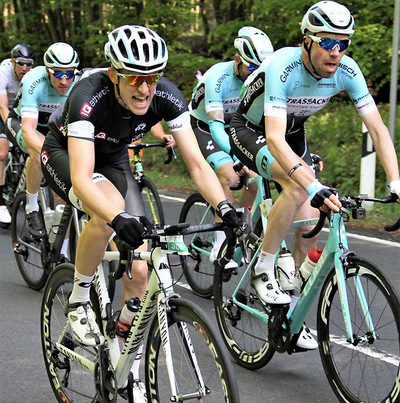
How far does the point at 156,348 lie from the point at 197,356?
287mm

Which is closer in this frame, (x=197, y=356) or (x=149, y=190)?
(x=197, y=356)

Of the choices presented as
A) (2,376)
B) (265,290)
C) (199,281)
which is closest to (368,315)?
(265,290)

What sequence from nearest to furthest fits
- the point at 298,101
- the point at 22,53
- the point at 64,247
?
the point at 298,101, the point at 64,247, the point at 22,53

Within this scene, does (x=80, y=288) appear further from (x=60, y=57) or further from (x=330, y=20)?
(x=60, y=57)

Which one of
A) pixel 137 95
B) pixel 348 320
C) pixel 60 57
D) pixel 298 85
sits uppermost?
pixel 137 95

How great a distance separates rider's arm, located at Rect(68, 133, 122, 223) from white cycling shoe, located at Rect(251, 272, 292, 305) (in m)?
1.44

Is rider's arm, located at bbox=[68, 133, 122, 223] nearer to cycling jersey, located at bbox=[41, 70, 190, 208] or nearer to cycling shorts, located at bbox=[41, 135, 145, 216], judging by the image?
cycling jersey, located at bbox=[41, 70, 190, 208]

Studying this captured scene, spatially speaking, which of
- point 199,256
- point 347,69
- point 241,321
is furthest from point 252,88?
point 199,256

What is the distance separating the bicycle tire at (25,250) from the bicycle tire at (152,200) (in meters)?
1.26

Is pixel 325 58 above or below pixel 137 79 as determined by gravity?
below

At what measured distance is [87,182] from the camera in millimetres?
3643

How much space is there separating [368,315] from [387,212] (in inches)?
234

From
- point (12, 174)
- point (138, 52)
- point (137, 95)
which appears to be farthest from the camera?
point (12, 174)

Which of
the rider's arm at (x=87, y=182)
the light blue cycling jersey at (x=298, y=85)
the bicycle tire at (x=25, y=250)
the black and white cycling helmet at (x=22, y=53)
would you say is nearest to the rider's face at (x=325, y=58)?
the light blue cycling jersey at (x=298, y=85)
